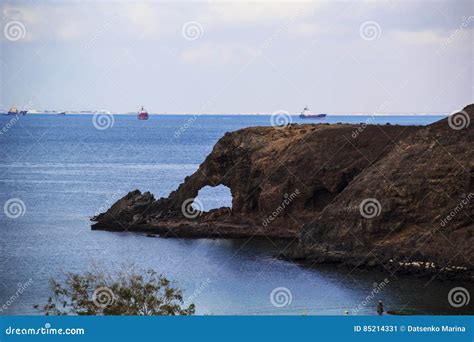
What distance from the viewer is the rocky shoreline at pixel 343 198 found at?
58.5m

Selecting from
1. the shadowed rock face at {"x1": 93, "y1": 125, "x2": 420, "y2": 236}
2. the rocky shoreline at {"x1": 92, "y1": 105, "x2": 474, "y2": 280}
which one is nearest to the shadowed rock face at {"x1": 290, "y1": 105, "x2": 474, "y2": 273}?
Answer: the rocky shoreline at {"x1": 92, "y1": 105, "x2": 474, "y2": 280}

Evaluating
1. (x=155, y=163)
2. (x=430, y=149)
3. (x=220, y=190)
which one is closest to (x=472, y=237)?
(x=430, y=149)

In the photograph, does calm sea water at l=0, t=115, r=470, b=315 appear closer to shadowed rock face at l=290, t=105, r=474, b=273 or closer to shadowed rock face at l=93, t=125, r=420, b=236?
shadowed rock face at l=290, t=105, r=474, b=273

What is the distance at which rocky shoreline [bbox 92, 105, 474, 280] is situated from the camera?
5850 cm

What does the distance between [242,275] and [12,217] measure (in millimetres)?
29252

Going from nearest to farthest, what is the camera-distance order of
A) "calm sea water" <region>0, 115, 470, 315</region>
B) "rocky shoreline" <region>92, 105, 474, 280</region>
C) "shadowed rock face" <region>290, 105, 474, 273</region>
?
"calm sea water" <region>0, 115, 470, 315</region>, "shadowed rock face" <region>290, 105, 474, 273</region>, "rocky shoreline" <region>92, 105, 474, 280</region>

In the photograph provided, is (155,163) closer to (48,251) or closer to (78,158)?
(78,158)

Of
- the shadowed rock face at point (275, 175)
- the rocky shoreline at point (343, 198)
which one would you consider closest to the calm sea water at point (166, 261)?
the rocky shoreline at point (343, 198)

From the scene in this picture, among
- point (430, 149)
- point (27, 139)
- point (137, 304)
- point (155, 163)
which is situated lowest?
point (137, 304)

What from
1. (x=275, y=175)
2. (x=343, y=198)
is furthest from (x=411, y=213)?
(x=275, y=175)

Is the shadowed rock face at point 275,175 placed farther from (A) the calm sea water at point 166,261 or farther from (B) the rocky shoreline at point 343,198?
(A) the calm sea water at point 166,261

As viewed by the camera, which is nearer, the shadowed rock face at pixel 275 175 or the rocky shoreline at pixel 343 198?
the rocky shoreline at pixel 343 198

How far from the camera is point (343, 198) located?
63.8m

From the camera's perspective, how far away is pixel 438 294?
51344 millimetres
